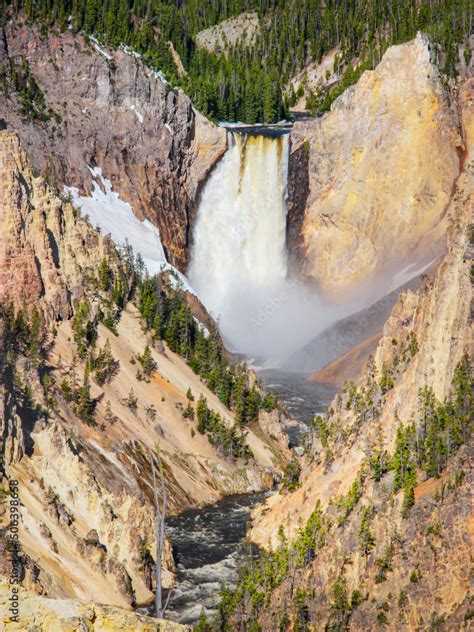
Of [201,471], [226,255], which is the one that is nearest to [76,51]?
[226,255]

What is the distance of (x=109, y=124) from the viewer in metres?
95.9

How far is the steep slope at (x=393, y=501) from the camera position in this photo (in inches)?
1233

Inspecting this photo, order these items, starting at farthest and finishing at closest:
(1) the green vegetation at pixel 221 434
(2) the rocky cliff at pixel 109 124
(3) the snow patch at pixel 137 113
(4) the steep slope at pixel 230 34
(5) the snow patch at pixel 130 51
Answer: (4) the steep slope at pixel 230 34 < (5) the snow patch at pixel 130 51 < (3) the snow patch at pixel 137 113 < (2) the rocky cliff at pixel 109 124 < (1) the green vegetation at pixel 221 434

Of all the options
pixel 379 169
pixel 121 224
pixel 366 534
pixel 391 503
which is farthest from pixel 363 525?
pixel 379 169

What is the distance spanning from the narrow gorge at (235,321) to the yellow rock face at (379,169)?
23 cm

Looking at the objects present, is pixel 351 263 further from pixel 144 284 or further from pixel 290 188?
pixel 144 284

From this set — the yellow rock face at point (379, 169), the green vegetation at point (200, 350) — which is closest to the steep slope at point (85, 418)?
the green vegetation at point (200, 350)

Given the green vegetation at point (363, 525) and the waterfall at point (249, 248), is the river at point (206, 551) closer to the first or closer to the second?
the green vegetation at point (363, 525)

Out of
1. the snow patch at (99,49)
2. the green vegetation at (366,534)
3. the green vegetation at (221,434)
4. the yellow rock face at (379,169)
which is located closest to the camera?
the green vegetation at (366,534)

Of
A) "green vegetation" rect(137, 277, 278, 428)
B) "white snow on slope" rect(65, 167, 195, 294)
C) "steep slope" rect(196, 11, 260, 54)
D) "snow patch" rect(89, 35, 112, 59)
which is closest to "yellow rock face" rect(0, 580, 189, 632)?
"green vegetation" rect(137, 277, 278, 428)

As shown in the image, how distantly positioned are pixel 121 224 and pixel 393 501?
5912cm

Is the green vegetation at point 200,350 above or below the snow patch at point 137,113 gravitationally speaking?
below

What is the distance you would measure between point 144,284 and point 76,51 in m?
30.6

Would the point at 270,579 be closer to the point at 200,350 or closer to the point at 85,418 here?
the point at 85,418
